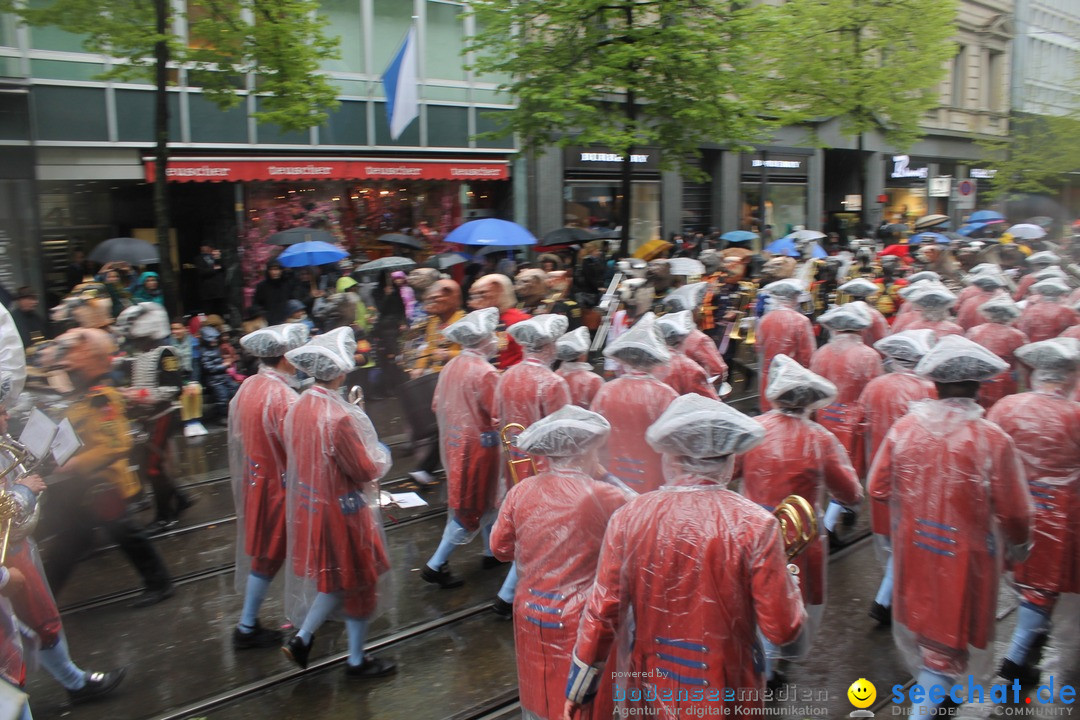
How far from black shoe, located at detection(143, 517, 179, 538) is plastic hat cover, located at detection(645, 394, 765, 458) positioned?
5696mm

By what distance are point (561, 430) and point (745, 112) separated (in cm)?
1297

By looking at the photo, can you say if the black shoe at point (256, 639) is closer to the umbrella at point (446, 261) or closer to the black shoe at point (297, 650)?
the black shoe at point (297, 650)

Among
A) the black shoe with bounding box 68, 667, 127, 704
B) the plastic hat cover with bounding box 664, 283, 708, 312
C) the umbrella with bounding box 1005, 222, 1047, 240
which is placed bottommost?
the black shoe with bounding box 68, 667, 127, 704

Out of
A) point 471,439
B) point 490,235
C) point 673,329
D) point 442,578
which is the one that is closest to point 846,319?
point 673,329

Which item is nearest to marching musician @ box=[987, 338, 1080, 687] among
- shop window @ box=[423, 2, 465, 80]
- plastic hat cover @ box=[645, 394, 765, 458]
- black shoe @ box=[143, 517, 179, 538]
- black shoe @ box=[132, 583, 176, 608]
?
plastic hat cover @ box=[645, 394, 765, 458]

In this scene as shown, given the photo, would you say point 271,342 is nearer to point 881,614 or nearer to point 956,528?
point 956,528

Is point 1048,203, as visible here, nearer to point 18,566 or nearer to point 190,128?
point 190,128

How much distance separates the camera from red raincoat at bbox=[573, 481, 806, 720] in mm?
2924

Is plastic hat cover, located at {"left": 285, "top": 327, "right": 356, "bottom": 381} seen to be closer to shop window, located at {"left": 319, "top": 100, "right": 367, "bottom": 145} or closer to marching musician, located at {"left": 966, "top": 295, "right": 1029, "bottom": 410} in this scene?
marching musician, located at {"left": 966, "top": 295, "right": 1029, "bottom": 410}

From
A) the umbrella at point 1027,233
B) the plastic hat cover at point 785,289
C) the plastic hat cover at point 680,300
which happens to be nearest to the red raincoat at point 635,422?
the plastic hat cover at point 680,300

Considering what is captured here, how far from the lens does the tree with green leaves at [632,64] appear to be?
14.2 m

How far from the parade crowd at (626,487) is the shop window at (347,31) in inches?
432

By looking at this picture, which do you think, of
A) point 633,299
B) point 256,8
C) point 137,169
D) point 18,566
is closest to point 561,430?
point 18,566

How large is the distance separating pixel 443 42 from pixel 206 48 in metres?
7.76
